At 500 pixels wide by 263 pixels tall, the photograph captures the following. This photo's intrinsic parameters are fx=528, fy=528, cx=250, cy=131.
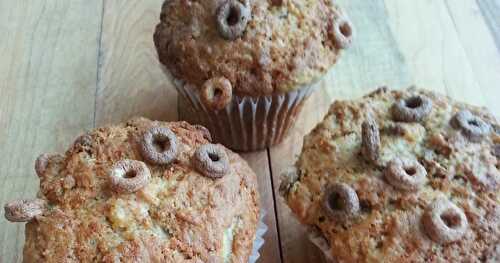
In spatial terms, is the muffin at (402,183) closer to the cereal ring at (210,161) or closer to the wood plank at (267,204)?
the cereal ring at (210,161)

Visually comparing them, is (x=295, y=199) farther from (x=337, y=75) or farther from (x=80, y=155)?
(x=337, y=75)

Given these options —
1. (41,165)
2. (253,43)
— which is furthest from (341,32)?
(41,165)

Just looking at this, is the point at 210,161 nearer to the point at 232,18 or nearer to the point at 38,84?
the point at 232,18

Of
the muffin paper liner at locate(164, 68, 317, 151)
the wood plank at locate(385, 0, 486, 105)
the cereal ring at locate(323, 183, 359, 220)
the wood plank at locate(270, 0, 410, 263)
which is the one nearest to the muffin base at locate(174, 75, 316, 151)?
the muffin paper liner at locate(164, 68, 317, 151)

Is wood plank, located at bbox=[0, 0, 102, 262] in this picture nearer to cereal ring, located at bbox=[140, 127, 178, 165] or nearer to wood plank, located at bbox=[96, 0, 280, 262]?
wood plank, located at bbox=[96, 0, 280, 262]

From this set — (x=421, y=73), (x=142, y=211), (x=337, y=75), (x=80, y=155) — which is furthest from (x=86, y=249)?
(x=421, y=73)
